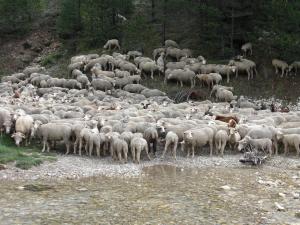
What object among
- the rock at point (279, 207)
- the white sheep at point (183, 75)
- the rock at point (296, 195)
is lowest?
the rock at point (279, 207)

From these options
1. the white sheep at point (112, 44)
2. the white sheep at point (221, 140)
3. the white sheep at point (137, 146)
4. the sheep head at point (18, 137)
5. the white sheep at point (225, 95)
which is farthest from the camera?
the white sheep at point (112, 44)

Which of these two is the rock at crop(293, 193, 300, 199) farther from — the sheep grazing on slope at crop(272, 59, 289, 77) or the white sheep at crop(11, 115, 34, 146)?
the sheep grazing on slope at crop(272, 59, 289, 77)

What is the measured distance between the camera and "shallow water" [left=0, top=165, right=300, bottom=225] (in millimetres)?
13688

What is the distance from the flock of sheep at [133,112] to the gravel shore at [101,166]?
1.91ft

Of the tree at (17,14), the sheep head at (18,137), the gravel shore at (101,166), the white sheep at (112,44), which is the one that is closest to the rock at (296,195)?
the gravel shore at (101,166)

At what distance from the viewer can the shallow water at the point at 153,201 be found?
13.7 meters

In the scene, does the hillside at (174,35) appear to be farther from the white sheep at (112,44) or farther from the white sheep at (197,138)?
the white sheep at (197,138)

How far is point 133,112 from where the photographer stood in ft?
83.1

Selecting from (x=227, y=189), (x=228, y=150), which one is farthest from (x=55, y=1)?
(x=227, y=189)

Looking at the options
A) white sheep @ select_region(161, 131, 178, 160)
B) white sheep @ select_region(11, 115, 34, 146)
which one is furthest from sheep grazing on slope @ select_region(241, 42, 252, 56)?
white sheep @ select_region(11, 115, 34, 146)

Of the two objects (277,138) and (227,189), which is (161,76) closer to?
(277,138)

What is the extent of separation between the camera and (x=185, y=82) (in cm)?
3566

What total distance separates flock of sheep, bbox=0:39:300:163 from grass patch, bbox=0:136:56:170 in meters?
0.47

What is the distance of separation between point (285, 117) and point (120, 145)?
31.4 ft
